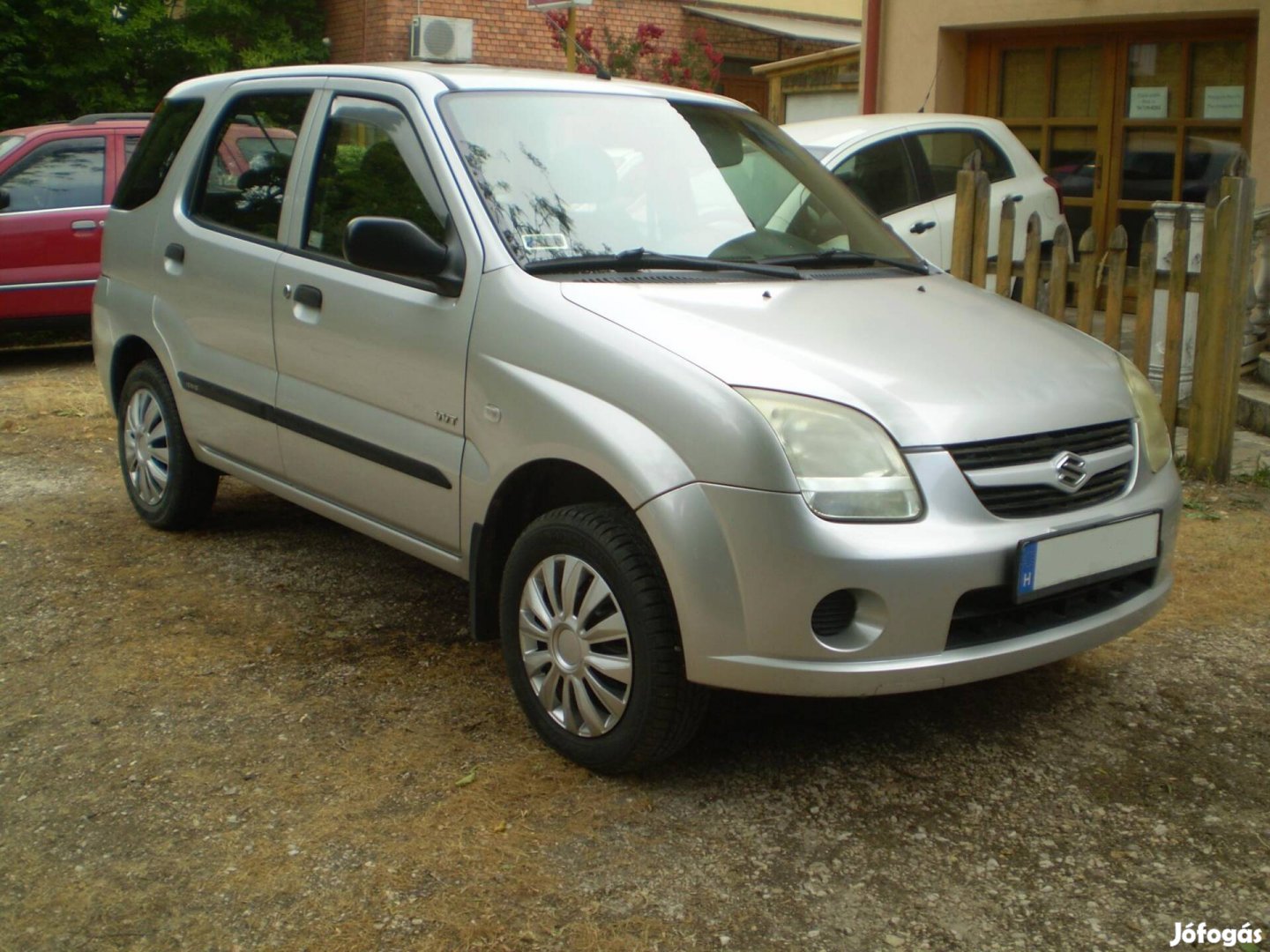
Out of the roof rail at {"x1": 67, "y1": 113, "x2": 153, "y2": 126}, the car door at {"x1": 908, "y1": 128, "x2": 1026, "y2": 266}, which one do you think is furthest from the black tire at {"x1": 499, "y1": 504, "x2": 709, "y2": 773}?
the roof rail at {"x1": 67, "y1": 113, "x2": 153, "y2": 126}

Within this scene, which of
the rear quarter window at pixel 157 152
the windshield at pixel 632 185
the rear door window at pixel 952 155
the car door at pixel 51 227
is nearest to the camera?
the windshield at pixel 632 185

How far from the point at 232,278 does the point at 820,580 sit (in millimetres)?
2685

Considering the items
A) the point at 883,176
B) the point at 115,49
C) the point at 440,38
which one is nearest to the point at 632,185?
the point at 883,176

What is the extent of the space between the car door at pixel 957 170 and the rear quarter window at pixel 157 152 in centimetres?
530

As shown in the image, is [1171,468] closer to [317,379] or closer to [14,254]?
[317,379]

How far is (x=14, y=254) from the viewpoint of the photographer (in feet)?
32.8

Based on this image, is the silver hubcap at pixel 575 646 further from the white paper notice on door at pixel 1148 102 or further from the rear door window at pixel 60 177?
the white paper notice on door at pixel 1148 102

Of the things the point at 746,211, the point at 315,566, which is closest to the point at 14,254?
the point at 315,566

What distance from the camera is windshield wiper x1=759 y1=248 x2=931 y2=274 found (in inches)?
164

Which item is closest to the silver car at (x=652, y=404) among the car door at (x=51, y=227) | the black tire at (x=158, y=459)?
the black tire at (x=158, y=459)

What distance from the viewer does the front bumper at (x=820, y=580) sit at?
3154 mm

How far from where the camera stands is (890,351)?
3.51 m

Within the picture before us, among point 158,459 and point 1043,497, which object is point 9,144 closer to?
point 158,459

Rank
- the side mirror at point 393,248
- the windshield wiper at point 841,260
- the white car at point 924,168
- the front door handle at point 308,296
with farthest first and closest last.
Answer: the white car at point 924,168
the front door handle at point 308,296
the windshield wiper at point 841,260
the side mirror at point 393,248
